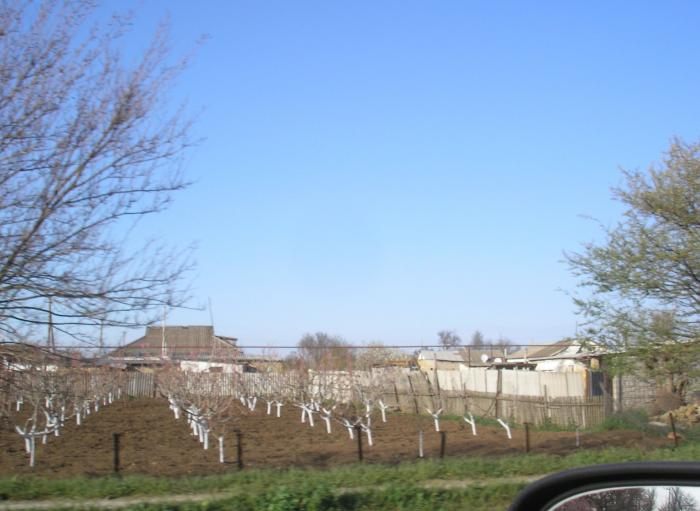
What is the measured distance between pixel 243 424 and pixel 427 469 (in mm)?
22119

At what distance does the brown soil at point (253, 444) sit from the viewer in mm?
18984

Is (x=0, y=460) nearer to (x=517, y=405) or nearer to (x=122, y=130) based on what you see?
(x=122, y=130)

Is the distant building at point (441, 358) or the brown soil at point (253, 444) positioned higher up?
the distant building at point (441, 358)

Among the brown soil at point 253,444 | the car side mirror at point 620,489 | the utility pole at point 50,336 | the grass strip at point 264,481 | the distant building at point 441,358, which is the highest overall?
the utility pole at point 50,336

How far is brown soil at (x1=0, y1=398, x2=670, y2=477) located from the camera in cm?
1898

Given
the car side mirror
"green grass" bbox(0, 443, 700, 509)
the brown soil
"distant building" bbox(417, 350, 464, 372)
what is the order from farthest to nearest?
"distant building" bbox(417, 350, 464, 372) < the brown soil < "green grass" bbox(0, 443, 700, 509) < the car side mirror

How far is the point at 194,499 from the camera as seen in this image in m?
8.34

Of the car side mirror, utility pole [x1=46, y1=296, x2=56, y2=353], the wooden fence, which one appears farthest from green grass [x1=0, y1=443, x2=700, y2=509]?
the wooden fence

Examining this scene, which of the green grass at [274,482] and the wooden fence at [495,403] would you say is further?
the wooden fence at [495,403]

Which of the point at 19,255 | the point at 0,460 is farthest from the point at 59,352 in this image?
the point at 0,460

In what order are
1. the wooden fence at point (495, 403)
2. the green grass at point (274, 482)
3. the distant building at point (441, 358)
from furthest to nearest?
the distant building at point (441, 358)
the wooden fence at point (495, 403)
the green grass at point (274, 482)

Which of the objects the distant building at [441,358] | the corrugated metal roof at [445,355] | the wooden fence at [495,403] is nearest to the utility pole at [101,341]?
the wooden fence at [495,403]

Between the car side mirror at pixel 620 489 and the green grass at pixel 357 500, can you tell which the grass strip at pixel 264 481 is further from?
the car side mirror at pixel 620 489

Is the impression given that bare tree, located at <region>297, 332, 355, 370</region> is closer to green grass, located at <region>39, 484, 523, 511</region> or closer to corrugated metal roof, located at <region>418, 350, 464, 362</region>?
corrugated metal roof, located at <region>418, 350, 464, 362</region>
